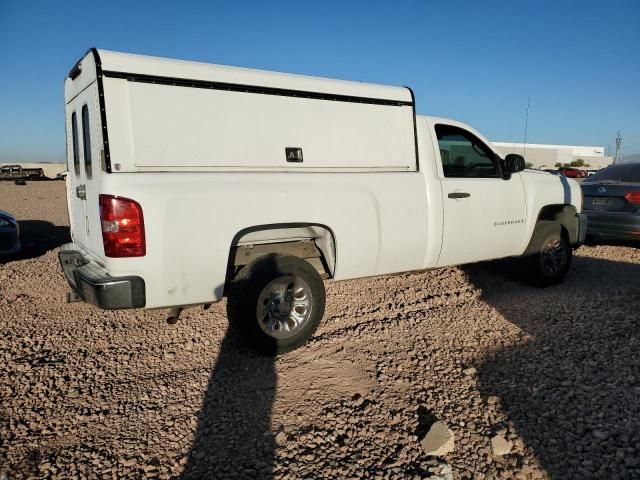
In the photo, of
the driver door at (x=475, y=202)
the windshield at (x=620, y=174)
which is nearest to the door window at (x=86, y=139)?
the driver door at (x=475, y=202)

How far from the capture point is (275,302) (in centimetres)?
402

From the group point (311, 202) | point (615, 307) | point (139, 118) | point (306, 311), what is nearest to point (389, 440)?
point (306, 311)

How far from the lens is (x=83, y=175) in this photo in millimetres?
4039

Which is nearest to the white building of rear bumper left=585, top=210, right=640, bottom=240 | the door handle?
rear bumper left=585, top=210, right=640, bottom=240

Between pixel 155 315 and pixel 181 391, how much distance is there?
1.78m

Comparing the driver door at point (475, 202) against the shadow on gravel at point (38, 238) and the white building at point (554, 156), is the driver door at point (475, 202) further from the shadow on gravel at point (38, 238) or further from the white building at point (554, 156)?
the white building at point (554, 156)

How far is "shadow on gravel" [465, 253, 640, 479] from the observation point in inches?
107

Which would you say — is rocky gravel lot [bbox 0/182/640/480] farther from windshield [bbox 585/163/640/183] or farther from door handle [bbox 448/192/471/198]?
windshield [bbox 585/163/640/183]

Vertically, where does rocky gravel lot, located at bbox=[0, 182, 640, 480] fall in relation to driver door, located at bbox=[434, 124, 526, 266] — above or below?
below

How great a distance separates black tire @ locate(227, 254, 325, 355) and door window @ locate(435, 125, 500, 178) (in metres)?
1.99

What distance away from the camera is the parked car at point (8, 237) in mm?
7527

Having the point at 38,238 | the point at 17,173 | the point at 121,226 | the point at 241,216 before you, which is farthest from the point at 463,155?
the point at 17,173

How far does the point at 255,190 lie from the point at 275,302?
1016 millimetres

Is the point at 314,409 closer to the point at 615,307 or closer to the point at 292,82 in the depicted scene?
the point at 292,82
